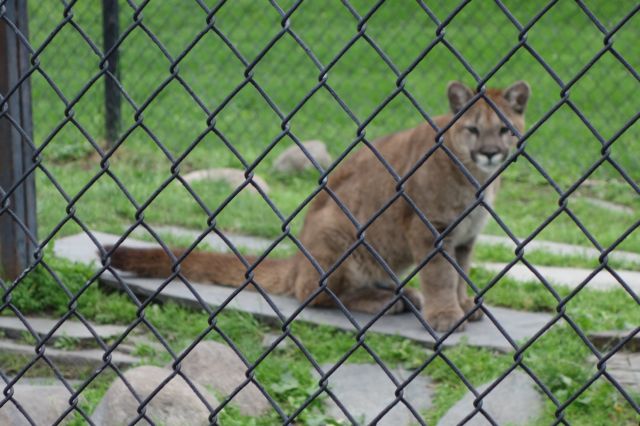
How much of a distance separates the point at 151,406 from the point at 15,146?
1.90 m

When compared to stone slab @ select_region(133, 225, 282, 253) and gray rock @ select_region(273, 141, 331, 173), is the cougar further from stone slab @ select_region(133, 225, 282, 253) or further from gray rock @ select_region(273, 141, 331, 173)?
gray rock @ select_region(273, 141, 331, 173)

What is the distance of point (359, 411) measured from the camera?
446 centimetres

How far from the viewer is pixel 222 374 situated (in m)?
4.40

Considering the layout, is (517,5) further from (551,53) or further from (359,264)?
(359,264)

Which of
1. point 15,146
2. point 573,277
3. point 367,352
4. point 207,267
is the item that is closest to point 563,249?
point 573,277

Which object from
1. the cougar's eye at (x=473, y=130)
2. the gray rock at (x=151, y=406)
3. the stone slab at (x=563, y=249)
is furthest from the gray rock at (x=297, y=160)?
the gray rock at (x=151, y=406)

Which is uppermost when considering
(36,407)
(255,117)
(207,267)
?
(255,117)

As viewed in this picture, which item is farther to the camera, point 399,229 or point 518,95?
point 518,95

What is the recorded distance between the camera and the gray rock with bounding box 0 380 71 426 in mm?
3891

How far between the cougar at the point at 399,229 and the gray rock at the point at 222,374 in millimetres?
1171

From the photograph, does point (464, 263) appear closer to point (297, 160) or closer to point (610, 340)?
point (610, 340)

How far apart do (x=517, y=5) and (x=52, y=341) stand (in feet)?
26.8

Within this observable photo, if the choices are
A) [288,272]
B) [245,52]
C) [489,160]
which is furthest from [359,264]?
[245,52]

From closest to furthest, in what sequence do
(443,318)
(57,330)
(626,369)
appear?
(626,369)
(57,330)
(443,318)
